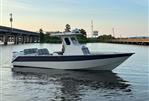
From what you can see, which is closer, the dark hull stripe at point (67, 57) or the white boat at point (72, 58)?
the dark hull stripe at point (67, 57)

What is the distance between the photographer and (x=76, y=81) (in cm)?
2666

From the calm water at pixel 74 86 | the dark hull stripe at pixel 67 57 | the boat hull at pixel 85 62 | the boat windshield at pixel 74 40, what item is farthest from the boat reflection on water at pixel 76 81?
the boat windshield at pixel 74 40

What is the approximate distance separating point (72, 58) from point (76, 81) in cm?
638

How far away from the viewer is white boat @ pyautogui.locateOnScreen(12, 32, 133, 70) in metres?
32.3

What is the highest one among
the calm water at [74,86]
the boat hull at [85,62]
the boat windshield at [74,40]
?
the boat windshield at [74,40]

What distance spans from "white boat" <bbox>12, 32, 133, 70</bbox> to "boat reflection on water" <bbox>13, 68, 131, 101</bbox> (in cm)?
73

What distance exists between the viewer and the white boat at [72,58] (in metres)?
32.3

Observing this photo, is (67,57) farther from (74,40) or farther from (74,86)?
(74,86)

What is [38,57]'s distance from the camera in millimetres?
35250

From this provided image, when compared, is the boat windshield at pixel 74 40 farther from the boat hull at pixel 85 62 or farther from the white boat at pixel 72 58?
the boat hull at pixel 85 62

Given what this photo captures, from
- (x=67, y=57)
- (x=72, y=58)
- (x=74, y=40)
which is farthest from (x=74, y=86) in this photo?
(x=74, y=40)

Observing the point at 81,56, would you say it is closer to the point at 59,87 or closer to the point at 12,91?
the point at 59,87

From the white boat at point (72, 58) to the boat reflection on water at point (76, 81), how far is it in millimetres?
729

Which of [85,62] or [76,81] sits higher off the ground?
[85,62]
